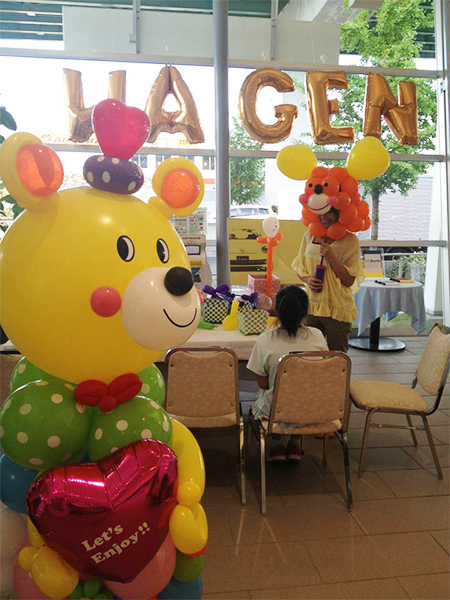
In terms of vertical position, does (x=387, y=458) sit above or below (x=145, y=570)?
below

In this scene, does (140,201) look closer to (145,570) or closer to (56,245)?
(56,245)

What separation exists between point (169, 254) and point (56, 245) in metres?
0.26

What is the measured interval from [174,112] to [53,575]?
15.7ft

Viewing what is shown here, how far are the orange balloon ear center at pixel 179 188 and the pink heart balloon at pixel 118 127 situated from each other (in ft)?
0.46

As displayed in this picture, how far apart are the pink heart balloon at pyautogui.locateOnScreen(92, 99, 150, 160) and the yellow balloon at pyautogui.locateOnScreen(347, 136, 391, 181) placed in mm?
2521

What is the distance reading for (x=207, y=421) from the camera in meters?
2.68

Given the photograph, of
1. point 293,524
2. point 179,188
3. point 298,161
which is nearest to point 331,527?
point 293,524

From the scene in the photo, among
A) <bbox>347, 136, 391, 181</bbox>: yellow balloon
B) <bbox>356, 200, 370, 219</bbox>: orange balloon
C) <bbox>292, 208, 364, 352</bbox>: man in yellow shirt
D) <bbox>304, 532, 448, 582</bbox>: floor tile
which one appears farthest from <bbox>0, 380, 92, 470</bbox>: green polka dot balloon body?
<bbox>347, 136, 391, 181</bbox>: yellow balloon

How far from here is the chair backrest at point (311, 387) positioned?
253cm

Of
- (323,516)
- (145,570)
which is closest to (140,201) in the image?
(145,570)

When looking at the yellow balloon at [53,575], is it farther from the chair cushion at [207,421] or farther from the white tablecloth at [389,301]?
the white tablecloth at [389,301]

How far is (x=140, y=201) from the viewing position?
1.36 metres

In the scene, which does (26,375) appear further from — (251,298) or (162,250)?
(251,298)

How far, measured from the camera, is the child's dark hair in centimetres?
270
